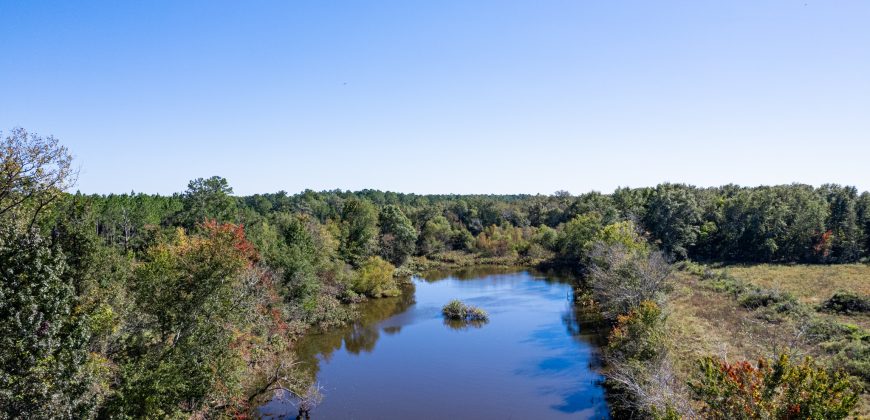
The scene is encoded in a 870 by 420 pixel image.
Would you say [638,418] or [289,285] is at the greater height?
[289,285]

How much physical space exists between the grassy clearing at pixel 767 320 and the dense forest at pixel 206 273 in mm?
5186

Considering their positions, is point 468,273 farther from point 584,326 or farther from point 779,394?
point 779,394

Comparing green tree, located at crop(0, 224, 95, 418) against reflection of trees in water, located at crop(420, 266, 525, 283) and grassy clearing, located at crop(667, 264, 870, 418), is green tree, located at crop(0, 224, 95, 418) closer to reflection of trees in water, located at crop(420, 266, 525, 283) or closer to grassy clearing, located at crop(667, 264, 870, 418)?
grassy clearing, located at crop(667, 264, 870, 418)

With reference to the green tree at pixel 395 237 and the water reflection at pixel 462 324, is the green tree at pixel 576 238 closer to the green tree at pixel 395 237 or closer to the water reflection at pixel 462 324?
the water reflection at pixel 462 324

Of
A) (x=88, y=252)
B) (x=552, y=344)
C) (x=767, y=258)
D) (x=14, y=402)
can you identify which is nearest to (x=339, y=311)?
(x=552, y=344)

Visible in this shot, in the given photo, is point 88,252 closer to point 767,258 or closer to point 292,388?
point 292,388

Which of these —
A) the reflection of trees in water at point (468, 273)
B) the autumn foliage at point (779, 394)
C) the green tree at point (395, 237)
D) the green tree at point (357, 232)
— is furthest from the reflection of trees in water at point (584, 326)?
the green tree at point (395, 237)

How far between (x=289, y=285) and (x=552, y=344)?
67.4ft

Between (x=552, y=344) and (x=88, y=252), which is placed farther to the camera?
(x=552, y=344)

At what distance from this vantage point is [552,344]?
36.1 metres

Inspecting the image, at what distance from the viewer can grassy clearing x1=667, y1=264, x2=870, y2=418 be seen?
25844 mm

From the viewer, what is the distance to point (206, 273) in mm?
19453

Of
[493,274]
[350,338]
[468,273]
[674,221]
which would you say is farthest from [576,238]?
[350,338]

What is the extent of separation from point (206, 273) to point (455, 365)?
1806 centimetres
